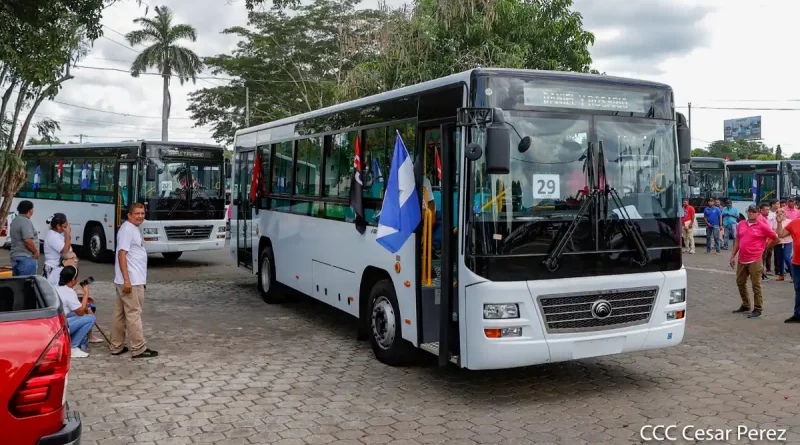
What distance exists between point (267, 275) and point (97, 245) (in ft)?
27.7

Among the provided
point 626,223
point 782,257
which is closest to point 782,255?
point 782,257

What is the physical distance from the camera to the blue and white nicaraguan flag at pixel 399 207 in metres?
7.46

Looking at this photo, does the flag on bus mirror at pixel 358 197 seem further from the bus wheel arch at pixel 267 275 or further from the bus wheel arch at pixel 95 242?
the bus wheel arch at pixel 95 242

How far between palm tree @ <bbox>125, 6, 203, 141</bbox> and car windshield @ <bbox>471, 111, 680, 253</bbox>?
150ft

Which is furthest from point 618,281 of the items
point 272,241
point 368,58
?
point 368,58

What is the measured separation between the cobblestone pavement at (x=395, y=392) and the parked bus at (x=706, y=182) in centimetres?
1697

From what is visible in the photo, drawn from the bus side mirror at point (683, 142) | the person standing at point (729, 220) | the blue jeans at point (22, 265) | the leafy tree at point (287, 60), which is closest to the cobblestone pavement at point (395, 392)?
the blue jeans at point (22, 265)

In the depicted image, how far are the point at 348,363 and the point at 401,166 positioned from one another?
239 cm

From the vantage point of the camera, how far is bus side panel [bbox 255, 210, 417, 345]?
7754mm

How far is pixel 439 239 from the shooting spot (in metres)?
7.27

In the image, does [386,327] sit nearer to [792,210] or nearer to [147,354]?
[147,354]

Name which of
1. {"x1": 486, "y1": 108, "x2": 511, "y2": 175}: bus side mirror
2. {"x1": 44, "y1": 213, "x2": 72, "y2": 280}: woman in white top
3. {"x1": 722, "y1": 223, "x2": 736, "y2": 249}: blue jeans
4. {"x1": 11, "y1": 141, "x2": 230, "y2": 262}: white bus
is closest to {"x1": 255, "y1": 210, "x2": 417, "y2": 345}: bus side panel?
{"x1": 486, "y1": 108, "x2": 511, "y2": 175}: bus side mirror

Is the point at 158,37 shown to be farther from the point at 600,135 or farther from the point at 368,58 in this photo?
the point at 600,135

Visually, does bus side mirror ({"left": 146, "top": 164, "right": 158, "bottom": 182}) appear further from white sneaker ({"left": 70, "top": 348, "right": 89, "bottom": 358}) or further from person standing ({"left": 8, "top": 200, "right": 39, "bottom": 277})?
white sneaker ({"left": 70, "top": 348, "right": 89, "bottom": 358})
